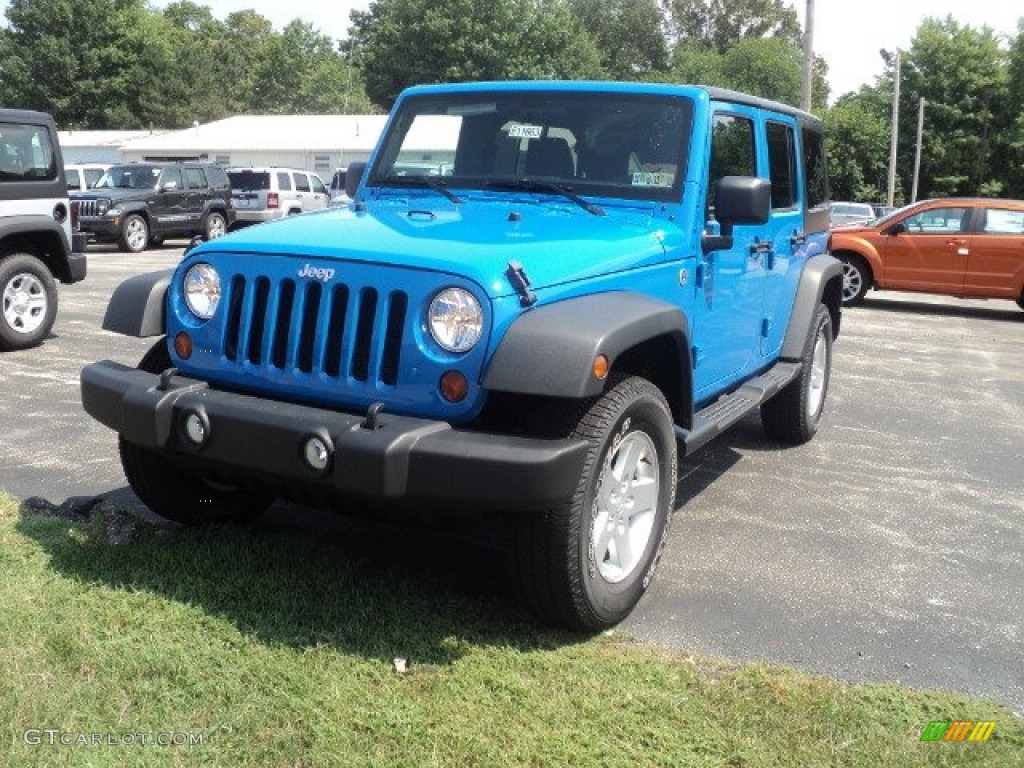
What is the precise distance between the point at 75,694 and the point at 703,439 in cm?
254

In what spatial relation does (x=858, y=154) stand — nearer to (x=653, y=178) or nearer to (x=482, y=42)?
(x=482, y=42)

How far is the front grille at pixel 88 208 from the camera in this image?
20000 millimetres

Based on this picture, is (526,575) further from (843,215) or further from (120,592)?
(843,215)

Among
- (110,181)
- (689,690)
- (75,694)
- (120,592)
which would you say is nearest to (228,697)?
(75,694)

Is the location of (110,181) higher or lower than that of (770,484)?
higher

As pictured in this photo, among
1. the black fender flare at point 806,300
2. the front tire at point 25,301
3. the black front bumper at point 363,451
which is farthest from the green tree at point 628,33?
the black front bumper at point 363,451

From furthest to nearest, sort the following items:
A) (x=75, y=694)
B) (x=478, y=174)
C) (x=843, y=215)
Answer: (x=843, y=215)
(x=478, y=174)
(x=75, y=694)

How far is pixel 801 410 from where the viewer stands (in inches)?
252

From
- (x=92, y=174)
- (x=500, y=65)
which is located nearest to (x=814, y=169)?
(x=92, y=174)

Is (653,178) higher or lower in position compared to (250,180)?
→ lower

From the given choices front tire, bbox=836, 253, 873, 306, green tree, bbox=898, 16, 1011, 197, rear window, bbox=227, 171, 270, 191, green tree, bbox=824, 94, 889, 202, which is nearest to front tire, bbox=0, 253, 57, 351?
A: front tire, bbox=836, 253, 873, 306

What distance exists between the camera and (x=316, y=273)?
3.55 m

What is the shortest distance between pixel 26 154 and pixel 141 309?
5.88m

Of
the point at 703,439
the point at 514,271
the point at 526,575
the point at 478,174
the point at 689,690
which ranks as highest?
the point at 478,174
